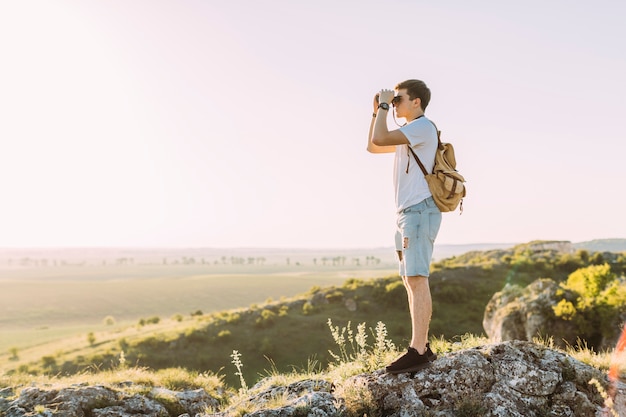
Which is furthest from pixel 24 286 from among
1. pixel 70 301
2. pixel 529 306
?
pixel 529 306

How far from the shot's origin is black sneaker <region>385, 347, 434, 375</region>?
6.07 meters

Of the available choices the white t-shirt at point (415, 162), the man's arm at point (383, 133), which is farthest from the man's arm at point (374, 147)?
the white t-shirt at point (415, 162)

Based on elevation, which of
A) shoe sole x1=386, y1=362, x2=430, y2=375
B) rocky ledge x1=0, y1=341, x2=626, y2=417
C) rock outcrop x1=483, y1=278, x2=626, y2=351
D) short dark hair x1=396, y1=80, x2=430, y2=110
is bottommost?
rock outcrop x1=483, y1=278, x2=626, y2=351

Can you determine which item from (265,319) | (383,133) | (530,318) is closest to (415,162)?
(383,133)

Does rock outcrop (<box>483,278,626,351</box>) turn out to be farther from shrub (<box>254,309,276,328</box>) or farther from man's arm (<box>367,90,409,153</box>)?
shrub (<box>254,309,276,328</box>)

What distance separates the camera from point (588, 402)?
6.00m

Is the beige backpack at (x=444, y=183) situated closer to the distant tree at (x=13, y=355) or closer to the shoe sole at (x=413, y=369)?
the shoe sole at (x=413, y=369)

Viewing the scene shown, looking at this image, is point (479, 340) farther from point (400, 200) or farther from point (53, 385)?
point (53, 385)

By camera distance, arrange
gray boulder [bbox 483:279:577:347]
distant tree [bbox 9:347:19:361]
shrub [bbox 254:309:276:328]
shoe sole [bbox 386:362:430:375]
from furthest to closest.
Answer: distant tree [bbox 9:347:19:361] < shrub [bbox 254:309:276:328] < gray boulder [bbox 483:279:577:347] < shoe sole [bbox 386:362:430:375]

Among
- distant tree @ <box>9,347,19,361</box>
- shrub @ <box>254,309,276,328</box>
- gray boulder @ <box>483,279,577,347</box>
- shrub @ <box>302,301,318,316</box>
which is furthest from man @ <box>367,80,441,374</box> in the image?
distant tree @ <box>9,347,19,361</box>

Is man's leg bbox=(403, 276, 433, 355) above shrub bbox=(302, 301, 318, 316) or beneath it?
above

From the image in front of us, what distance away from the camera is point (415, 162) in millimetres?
5953

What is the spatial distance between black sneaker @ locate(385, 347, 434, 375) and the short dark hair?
2984mm

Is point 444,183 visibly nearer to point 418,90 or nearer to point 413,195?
point 413,195
